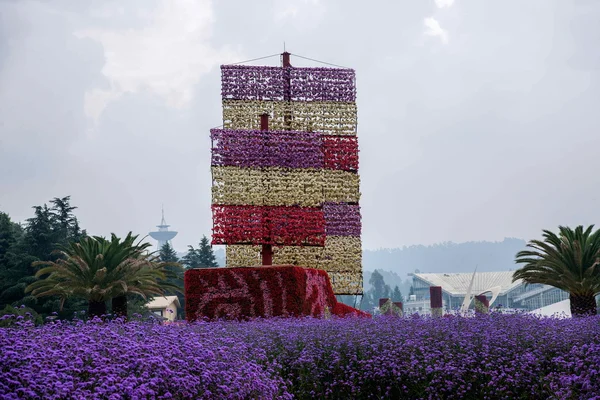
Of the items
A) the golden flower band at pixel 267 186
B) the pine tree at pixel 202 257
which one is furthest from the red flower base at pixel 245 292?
the pine tree at pixel 202 257

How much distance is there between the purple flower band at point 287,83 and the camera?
32188mm

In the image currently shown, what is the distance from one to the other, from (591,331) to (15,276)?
33892 millimetres

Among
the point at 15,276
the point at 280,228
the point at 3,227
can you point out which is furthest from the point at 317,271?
the point at 3,227

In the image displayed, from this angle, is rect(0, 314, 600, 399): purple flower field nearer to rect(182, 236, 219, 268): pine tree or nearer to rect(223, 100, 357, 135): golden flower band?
rect(223, 100, 357, 135): golden flower band

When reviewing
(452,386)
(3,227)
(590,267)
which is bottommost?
(452,386)

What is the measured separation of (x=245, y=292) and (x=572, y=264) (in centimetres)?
1173

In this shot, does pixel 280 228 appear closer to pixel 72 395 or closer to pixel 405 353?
pixel 405 353

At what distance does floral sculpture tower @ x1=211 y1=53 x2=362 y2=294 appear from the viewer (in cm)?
2769

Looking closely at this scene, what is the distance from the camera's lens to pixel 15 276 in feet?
136

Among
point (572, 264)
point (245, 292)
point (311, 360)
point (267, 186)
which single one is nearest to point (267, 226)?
point (267, 186)

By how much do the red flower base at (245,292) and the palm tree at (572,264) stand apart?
8.32 metres

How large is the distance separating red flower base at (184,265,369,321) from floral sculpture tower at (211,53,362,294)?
14.8 ft

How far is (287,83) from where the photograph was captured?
32.8 meters

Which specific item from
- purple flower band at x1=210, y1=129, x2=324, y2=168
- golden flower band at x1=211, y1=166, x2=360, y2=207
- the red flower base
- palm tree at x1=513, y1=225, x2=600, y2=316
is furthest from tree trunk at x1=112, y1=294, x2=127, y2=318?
palm tree at x1=513, y1=225, x2=600, y2=316
